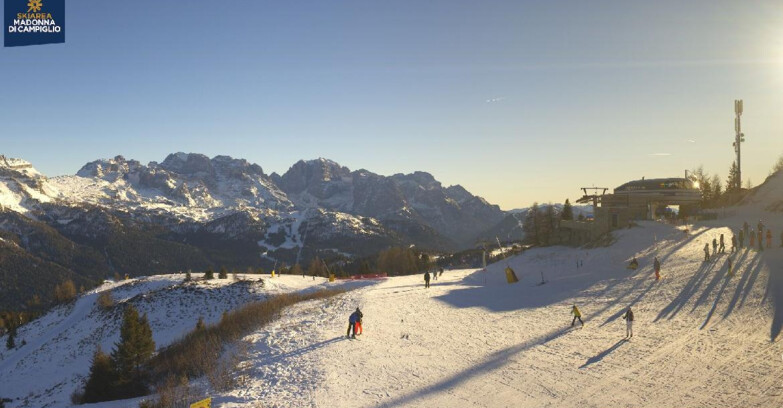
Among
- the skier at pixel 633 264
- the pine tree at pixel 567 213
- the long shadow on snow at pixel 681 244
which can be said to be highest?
the pine tree at pixel 567 213

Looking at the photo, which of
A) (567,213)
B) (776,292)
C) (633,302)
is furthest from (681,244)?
(567,213)

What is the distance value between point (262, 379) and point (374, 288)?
94.4 ft

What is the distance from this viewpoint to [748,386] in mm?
16969

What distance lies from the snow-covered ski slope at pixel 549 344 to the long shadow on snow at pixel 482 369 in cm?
9

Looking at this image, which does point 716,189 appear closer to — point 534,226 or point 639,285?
point 534,226

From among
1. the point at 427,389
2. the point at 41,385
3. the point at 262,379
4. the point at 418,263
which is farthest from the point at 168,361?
the point at 418,263

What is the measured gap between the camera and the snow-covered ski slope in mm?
17984

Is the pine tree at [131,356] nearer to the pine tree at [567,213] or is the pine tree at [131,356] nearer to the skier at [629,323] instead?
the skier at [629,323]

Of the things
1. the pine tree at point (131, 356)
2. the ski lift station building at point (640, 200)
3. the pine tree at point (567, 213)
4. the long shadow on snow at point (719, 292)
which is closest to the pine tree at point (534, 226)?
the pine tree at point (567, 213)

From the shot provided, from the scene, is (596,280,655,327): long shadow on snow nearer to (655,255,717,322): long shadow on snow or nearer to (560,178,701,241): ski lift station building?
(655,255,717,322): long shadow on snow

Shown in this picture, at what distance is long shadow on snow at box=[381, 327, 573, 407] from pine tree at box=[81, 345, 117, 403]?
2014 cm

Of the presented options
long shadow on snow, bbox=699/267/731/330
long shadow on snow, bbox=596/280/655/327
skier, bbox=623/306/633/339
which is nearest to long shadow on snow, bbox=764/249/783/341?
long shadow on snow, bbox=699/267/731/330

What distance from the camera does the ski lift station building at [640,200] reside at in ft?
198

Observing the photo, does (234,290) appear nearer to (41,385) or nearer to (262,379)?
(41,385)
